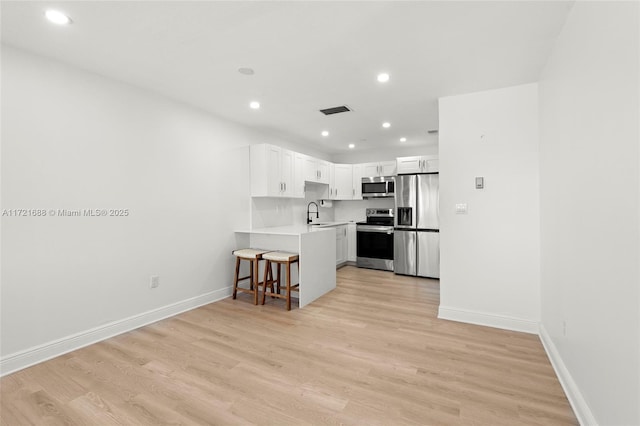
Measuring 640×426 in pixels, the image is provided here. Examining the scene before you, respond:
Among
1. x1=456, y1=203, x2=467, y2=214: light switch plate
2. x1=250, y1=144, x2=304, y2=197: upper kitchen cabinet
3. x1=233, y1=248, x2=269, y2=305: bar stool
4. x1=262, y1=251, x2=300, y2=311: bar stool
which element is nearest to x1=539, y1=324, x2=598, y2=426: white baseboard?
x1=456, y1=203, x2=467, y2=214: light switch plate

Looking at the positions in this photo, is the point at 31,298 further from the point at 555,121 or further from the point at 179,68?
the point at 555,121

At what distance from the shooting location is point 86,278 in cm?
272

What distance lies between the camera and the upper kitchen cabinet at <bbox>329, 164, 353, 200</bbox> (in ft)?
21.2

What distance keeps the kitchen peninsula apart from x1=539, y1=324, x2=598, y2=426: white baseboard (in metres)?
2.54

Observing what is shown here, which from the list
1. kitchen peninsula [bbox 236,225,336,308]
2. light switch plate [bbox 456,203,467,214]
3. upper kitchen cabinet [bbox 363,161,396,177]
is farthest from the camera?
upper kitchen cabinet [bbox 363,161,396,177]

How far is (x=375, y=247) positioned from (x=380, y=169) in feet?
5.50

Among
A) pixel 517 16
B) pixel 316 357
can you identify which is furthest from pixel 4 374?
pixel 517 16

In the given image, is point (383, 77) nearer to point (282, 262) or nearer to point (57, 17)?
point (282, 262)

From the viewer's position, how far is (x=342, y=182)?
6523 millimetres

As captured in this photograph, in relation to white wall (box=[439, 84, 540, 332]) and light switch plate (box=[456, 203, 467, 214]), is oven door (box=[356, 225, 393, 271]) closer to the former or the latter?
white wall (box=[439, 84, 540, 332])

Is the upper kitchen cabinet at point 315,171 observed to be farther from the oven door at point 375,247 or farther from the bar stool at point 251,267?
the bar stool at point 251,267

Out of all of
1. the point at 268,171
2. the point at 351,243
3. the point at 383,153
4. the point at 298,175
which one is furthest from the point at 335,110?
the point at 351,243

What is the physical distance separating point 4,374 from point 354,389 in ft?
8.83

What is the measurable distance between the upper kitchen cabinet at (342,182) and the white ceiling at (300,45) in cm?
296
